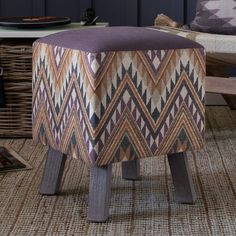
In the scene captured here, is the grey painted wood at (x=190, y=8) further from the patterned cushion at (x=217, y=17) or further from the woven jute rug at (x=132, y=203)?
the woven jute rug at (x=132, y=203)

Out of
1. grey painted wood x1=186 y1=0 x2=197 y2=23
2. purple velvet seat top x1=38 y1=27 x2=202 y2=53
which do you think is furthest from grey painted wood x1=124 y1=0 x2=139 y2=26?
purple velvet seat top x1=38 y1=27 x2=202 y2=53

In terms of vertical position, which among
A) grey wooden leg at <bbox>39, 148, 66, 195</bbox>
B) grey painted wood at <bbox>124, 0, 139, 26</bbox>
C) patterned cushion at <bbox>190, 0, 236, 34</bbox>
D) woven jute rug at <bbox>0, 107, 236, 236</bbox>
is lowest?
woven jute rug at <bbox>0, 107, 236, 236</bbox>

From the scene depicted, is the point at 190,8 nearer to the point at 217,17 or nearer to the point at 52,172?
the point at 217,17

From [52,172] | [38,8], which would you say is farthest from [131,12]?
[52,172]

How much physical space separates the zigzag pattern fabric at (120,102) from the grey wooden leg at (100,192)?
38 mm

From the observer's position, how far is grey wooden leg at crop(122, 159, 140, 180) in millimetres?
1980

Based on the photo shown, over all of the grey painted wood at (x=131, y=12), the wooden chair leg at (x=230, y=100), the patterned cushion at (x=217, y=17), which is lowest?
the wooden chair leg at (x=230, y=100)

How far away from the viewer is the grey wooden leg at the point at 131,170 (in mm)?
1980

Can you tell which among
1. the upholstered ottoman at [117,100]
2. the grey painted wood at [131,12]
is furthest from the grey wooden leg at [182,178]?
the grey painted wood at [131,12]

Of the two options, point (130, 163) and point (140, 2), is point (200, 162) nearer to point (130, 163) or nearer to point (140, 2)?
point (130, 163)

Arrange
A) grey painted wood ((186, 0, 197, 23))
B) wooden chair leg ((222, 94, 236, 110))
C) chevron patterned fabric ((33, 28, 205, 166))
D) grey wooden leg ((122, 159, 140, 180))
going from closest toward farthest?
chevron patterned fabric ((33, 28, 205, 166)) → grey wooden leg ((122, 159, 140, 180)) → wooden chair leg ((222, 94, 236, 110)) → grey painted wood ((186, 0, 197, 23))

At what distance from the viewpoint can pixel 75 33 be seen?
1.74 metres

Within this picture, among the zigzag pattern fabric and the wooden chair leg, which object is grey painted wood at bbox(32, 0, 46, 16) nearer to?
the wooden chair leg

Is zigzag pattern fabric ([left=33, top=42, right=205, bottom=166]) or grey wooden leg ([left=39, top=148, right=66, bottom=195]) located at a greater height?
zigzag pattern fabric ([left=33, top=42, right=205, bottom=166])
